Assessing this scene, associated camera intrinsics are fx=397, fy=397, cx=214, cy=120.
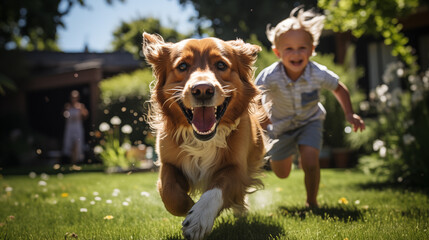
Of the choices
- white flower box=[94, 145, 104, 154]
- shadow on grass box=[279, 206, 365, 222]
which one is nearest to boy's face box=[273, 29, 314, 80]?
shadow on grass box=[279, 206, 365, 222]

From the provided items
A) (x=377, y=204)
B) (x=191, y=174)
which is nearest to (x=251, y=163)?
(x=191, y=174)

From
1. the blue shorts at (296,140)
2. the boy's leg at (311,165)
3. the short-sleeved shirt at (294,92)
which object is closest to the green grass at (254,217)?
the boy's leg at (311,165)

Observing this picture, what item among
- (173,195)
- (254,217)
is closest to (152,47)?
(173,195)

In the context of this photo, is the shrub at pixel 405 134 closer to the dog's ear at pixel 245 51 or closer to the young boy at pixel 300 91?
the young boy at pixel 300 91

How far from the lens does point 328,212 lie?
154 inches

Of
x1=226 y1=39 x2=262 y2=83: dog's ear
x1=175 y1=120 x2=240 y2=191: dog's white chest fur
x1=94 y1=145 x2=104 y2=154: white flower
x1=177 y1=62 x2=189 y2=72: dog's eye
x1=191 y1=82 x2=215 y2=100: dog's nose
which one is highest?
x1=226 y1=39 x2=262 y2=83: dog's ear

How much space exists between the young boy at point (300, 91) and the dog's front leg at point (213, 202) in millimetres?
Answer: 1176

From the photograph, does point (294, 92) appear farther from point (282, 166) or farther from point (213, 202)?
point (213, 202)

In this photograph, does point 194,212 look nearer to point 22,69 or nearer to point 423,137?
point 423,137

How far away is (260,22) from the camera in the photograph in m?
17.1

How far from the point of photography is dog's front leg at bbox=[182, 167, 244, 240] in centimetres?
250

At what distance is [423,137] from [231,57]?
3.57 meters

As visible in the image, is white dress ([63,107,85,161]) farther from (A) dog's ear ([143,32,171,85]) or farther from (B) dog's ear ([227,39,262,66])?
(B) dog's ear ([227,39,262,66])

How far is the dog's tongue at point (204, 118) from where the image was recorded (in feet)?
9.36
